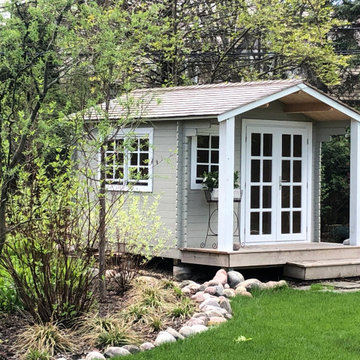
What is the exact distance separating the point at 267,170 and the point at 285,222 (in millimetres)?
909

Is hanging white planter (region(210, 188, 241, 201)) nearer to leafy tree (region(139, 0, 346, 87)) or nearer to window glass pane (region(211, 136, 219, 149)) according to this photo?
window glass pane (region(211, 136, 219, 149))

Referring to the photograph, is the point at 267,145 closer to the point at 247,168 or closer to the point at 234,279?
the point at 247,168

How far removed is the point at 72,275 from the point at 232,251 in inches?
138

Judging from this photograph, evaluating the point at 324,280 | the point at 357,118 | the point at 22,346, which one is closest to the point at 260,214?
the point at 324,280

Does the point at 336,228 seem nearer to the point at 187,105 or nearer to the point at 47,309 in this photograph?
the point at 187,105

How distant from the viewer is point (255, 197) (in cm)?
1066

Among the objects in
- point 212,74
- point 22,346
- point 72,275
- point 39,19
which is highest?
point 212,74

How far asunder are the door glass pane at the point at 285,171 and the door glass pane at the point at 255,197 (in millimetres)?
516

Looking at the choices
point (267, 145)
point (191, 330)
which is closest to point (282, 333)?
point (191, 330)

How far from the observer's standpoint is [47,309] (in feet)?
20.5

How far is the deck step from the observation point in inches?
382

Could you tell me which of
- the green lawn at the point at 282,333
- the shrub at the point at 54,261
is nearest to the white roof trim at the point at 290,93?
the green lawn at the point at 282,333

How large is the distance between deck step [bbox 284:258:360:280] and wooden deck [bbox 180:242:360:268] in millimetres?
120

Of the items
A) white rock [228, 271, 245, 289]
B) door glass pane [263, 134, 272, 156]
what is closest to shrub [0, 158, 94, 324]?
white rock [228, 271, 245, 289]
